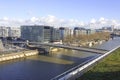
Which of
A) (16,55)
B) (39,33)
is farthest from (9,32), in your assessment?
Result: (16,55)

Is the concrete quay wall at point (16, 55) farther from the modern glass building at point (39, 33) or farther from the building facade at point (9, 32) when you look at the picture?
the building facade at point (9, 32)

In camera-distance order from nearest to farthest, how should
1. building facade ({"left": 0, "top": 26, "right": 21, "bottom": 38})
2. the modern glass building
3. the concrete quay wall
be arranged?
1. the concrete quay wall
2. the modern glass building
3. building facade ({"left": 0, "top": 26, "right": 21, "bottom": 38})

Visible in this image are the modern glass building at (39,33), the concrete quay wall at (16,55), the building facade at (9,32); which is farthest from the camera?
the building facade at (9,32)

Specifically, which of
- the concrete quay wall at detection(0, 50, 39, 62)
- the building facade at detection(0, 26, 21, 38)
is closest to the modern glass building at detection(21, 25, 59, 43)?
the concrete quay wall at detection(0, 50, 39, 62)

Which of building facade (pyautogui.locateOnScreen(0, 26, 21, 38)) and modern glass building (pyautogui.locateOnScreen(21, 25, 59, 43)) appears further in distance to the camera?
building facade (pyautogui.locateOnScreen(0, 26, 21, 38))

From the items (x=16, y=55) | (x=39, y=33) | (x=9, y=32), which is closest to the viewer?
(x=16, y=55)

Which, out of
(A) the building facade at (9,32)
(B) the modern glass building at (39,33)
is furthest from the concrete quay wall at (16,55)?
(A) the building facade at (9,32)

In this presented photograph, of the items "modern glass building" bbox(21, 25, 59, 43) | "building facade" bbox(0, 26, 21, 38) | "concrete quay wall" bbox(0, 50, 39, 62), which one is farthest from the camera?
"building facade" bbox(0, 26, 21, 38)

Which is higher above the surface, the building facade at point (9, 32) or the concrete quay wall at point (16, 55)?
the building facade at point (9, 32)

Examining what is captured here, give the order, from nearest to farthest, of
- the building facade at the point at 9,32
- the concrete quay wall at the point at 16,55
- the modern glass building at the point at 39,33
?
the concrete quay wall at the point at 16,55 → the modern glass building at the point at 39,33 → the building facade at the point at 9,32

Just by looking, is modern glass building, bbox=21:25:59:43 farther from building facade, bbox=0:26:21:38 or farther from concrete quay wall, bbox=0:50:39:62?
building facade, bbox=0:26:21:38

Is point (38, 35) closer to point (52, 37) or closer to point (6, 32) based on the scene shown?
point (52, 37)

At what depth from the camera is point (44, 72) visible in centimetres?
1808

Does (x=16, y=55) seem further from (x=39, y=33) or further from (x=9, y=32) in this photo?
(x=9, y=32)
